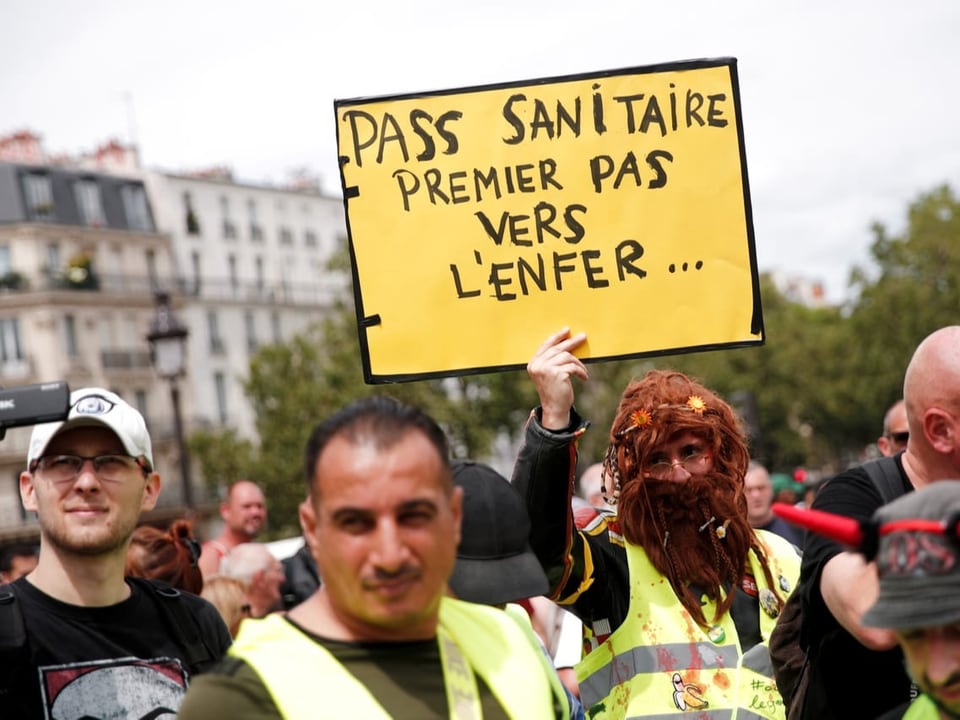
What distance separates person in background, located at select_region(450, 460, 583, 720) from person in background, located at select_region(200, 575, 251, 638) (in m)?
3.59

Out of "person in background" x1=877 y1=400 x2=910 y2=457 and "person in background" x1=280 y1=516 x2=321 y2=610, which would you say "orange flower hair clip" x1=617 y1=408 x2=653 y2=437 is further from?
"person in background" x1=280 y1=516 x2=321 y2=610

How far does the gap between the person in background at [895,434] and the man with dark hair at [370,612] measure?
17.0 feet

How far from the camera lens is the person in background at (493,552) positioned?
11.0ft

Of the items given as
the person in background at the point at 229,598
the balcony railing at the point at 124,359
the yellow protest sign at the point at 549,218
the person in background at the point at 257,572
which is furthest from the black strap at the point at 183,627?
the balcony railing at the point at 124,359

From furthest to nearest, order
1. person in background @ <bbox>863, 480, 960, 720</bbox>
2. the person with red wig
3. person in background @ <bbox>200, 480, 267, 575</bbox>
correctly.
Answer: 1. person in background @ <bbox>200, 480, 267, 575</bbox>
2. the person with red wig
3. person in background @ <bbox>863, 480, 960, 720</bbox>

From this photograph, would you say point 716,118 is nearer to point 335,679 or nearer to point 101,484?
point 101,484

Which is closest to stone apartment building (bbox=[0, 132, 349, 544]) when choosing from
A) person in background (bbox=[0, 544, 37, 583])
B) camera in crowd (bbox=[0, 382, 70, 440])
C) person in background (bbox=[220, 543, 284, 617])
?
person in background (bbox=[0, 544, 37, 583])

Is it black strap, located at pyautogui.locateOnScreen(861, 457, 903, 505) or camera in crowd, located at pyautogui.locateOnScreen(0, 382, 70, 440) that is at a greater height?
camera in crowd, located at pyautogui.locateOnScreen(0, 382, 70, 440)

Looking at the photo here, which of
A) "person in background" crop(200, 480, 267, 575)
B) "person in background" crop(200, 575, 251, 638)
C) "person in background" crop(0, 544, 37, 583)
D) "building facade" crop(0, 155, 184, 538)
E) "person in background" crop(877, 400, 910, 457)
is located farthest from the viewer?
"building facade" crop(0, 155, 184, 538)

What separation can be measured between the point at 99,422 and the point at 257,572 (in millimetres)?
4640

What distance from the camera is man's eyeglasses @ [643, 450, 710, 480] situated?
14.7 feet

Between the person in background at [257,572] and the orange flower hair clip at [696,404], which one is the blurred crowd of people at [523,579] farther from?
the person in background at [257,572]

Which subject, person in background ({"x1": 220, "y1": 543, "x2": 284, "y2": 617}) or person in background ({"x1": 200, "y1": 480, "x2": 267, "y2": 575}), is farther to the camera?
person in background ({"x1": 200, "y1": 480, "x2": 267, "y2": 575})

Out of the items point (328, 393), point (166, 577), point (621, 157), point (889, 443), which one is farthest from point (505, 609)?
point (328, 393)
